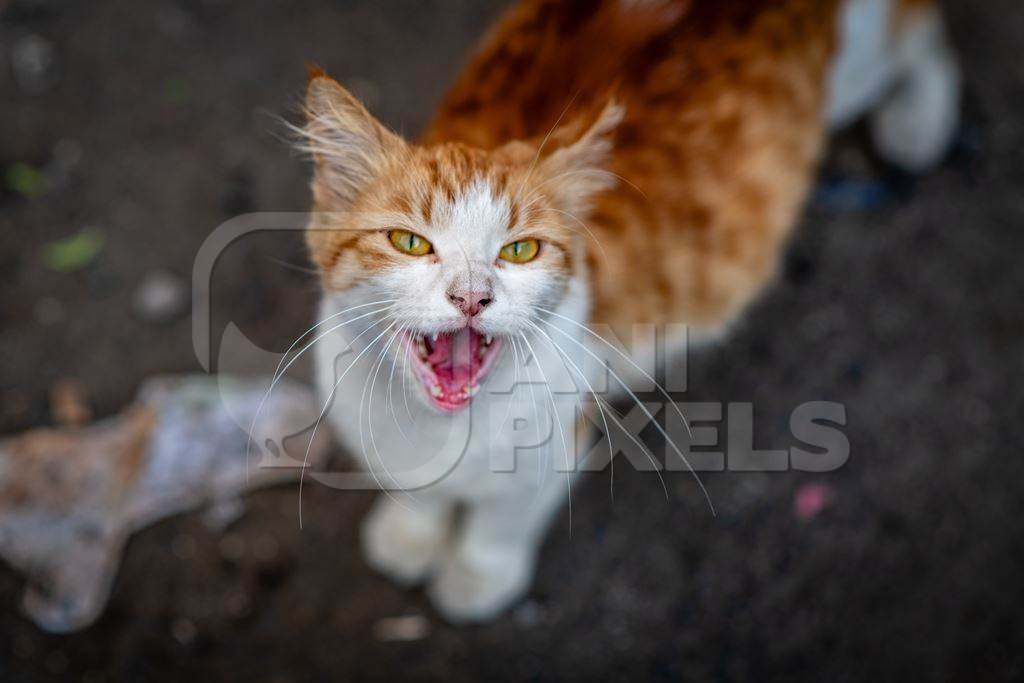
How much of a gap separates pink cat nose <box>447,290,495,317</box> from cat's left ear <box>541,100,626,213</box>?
0.86 ft

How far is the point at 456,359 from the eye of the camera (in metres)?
1.26

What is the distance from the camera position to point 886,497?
2.19m

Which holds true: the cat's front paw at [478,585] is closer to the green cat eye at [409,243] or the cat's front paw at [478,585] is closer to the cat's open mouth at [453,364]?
the cat's open mouth at [453,364]

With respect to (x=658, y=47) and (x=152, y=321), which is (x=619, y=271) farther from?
(x=152, y=321)

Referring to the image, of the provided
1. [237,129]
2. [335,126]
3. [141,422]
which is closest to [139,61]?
[237,129]

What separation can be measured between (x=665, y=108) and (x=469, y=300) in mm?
696

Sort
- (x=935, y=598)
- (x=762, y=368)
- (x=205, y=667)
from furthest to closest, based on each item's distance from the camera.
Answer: (x=762, y=368) → (x=935, y=598) → (x=205, y=667)

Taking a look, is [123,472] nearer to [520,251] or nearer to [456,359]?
[456,359]

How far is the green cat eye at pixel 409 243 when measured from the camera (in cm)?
121

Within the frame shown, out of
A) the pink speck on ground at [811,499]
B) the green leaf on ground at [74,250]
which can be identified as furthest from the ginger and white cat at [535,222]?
the green leaf on ground at [74,250]

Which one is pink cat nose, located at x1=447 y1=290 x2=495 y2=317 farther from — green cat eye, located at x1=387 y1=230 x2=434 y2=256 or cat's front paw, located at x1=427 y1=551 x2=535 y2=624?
cat's front paw, located at x1=427 y1=551 x2=535 y2=624

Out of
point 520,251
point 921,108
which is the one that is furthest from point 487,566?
point 921,108

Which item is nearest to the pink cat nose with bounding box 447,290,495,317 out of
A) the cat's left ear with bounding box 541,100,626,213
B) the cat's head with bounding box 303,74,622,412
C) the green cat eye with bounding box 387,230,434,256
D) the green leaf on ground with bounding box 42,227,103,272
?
the cat's head with bounding box 303,74,622,412

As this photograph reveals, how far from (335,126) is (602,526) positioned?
1283 millimetres
